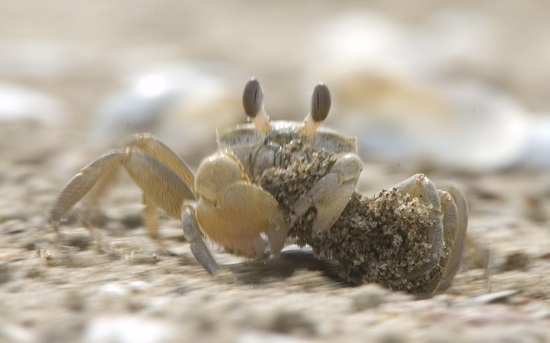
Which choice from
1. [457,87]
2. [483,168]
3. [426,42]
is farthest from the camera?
[426,42]

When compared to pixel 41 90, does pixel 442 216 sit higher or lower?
lower

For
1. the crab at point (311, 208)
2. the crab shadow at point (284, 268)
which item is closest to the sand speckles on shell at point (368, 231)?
the crab at point (311, 208)

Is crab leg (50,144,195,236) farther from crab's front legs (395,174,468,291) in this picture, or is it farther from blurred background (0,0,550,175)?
blurred background (0,0,550,175)

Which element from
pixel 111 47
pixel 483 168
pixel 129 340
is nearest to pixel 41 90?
pixel 111 47

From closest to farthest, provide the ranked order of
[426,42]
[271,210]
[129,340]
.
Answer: [129,340] < [271,210] < [426,42]

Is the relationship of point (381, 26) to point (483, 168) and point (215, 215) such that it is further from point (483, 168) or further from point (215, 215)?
point (215, 215)

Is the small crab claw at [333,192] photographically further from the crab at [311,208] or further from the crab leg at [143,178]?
the crab leg at [143,178]

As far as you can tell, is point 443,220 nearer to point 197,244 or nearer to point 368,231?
point 368,231

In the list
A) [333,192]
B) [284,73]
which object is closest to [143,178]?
[333,192]
